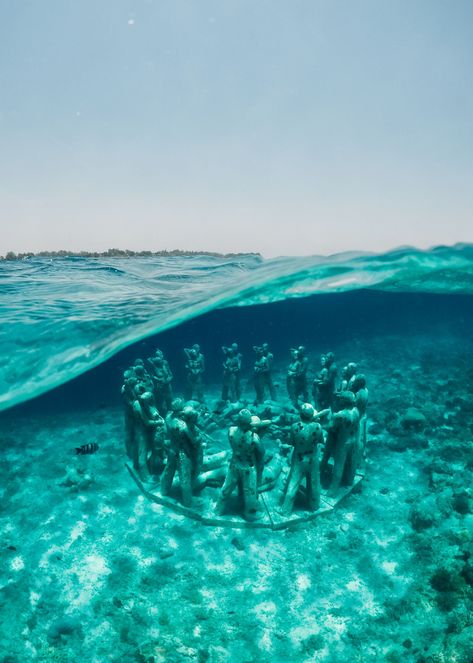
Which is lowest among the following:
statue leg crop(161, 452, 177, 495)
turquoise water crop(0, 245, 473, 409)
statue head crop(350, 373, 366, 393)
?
statue leg crop(161, 452, 177, 495)

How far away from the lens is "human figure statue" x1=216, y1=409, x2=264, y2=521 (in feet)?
22.3

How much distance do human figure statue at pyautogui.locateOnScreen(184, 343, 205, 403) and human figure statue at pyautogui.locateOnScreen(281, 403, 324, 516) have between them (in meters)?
6.52

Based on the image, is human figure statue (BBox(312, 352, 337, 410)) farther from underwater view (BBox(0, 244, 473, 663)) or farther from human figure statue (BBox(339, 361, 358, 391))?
human figure statue (BBox(339, 361, 358, 391))

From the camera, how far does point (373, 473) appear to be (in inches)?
352

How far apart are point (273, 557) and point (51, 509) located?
17.2 feet

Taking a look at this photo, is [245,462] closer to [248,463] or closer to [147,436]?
[248,463]

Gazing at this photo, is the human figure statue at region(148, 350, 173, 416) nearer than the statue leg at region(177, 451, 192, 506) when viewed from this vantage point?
No

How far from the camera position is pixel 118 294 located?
16.3 meters

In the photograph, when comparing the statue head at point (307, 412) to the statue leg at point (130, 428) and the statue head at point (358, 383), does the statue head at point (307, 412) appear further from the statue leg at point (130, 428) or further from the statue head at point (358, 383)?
the statue leg at point (130, 428)

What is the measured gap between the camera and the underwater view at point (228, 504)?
5.29 metres

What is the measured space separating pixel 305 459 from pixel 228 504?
6.53 feet

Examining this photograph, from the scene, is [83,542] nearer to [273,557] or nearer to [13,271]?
[273,557]

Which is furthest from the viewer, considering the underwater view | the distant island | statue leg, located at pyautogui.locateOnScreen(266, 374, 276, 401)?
the distant island

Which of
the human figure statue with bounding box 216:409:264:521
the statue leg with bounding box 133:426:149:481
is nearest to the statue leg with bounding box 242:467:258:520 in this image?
the human figure statue with bounding box 216:409:264:521
